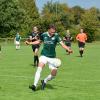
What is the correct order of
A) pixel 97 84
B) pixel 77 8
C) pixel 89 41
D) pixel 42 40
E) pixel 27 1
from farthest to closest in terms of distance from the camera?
pixel 77 8
pixel 27 1
pixel 89 41
pixel 97 84
pixel 42 40

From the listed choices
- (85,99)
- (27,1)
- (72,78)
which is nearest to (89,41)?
(27,1)

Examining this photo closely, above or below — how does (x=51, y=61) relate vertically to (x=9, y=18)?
above

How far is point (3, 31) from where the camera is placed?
8069 cm

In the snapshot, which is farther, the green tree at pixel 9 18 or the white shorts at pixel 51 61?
the green tree at pixel 9 18

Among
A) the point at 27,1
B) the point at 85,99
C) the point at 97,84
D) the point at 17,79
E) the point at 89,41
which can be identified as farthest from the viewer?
the point at 27,1

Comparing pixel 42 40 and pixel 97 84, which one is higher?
pixel 42 40

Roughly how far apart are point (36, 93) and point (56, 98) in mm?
1079

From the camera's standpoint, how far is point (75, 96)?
12844 millimetres

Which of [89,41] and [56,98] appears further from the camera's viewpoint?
[89,41]

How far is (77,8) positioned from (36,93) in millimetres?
144469

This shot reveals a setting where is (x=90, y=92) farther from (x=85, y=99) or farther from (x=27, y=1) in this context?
(x=27, y=1)

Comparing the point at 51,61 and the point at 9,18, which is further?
the point at 9,18

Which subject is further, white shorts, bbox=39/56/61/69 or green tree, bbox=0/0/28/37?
green tree, bbox=0/0/28/37

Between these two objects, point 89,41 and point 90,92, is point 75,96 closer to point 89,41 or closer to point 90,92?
point 90,92
